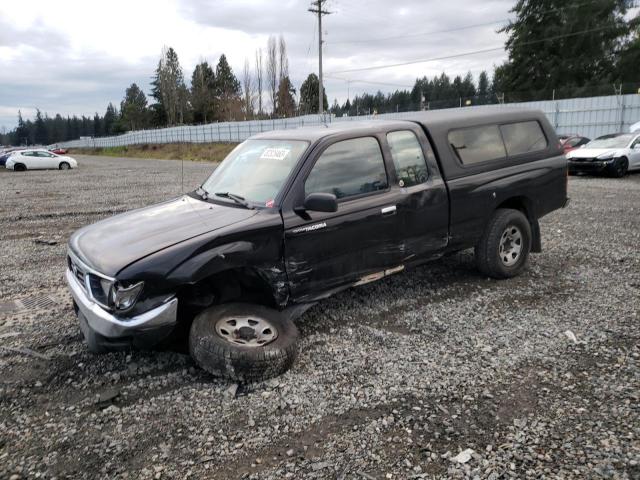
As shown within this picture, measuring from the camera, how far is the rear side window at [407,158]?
468 cm

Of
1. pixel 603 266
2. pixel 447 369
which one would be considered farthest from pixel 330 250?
pixel 603 266

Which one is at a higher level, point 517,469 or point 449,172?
point 449,172

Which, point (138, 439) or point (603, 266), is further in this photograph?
point (603, 266)

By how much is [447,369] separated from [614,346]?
4.84ft

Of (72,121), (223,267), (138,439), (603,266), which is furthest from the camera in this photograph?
(72,121)

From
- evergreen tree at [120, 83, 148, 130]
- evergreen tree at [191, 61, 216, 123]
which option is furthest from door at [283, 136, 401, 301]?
evergreen tree at [120, 83, 148, 130]

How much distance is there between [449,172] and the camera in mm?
5039

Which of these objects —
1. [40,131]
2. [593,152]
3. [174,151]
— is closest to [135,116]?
[174,151]

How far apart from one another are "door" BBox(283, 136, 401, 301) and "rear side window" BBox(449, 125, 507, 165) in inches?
43.8

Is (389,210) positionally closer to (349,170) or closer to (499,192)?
(349,170)

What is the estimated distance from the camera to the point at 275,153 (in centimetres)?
452

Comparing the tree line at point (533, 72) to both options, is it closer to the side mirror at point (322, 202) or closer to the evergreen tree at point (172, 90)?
the evergreen tree at point (172, 90)

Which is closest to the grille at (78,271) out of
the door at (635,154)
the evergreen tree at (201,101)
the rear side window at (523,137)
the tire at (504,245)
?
the tire at (504,245)

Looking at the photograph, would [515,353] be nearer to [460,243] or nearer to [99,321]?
[460,243]
